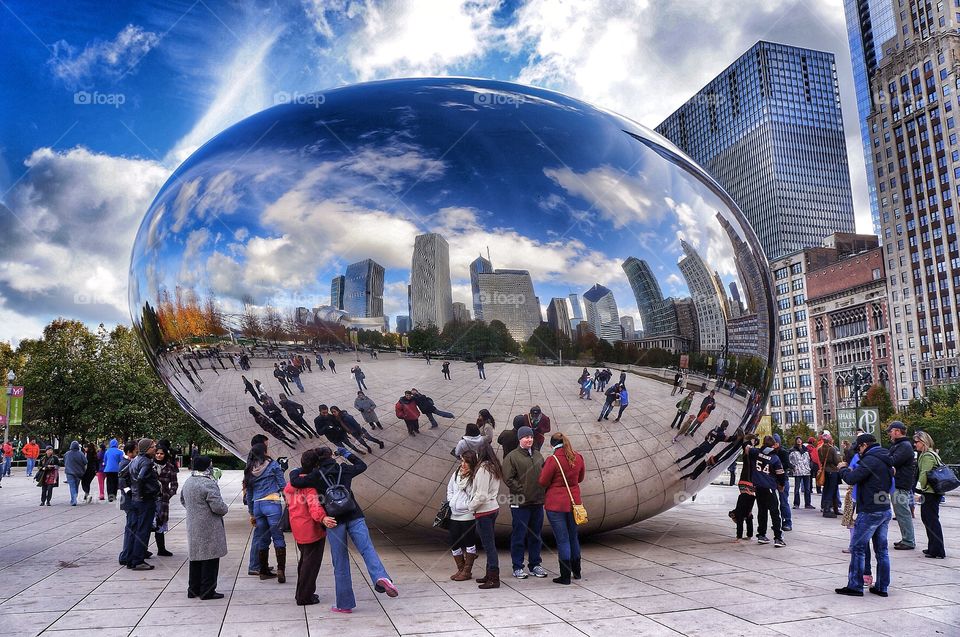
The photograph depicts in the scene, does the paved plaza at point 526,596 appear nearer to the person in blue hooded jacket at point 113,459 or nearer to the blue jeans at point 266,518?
the blue jeans at point 266,518

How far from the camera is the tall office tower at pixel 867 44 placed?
124 meters

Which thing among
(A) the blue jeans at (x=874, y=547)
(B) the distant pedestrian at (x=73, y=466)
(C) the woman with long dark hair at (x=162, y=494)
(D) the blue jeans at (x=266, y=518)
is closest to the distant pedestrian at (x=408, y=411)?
(D) the blue jeans at (x=266, y=518)

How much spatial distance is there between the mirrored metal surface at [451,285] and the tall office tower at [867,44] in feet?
435

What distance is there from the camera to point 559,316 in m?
6.51

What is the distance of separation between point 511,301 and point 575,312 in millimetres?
610

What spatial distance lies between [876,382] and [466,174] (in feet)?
392

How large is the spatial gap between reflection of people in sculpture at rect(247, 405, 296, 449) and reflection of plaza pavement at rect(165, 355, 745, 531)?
104 millimetres

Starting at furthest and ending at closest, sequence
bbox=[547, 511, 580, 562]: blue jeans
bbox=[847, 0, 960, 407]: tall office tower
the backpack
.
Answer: bbox=[847, 0, 960, 407]: tall office tower < bbox=[547, 511, 580, 562]: blue jeans < the backpack

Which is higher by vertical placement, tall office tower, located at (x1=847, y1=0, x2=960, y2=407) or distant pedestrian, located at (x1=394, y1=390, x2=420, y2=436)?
tall office tower, located at (x1=847, y1=0, x2=960, y2=407)

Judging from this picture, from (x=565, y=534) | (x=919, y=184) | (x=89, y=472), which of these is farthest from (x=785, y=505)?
(x=919, y=184)

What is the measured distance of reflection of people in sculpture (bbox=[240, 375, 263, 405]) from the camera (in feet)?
23.6

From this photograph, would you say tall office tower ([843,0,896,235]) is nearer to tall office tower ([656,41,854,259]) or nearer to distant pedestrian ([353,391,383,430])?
tall office tower ([656,41,854,259])

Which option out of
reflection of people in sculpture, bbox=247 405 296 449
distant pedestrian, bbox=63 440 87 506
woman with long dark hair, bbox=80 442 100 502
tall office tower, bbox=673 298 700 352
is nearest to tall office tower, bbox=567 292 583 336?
tall office tower, bbox=673 298 700 352

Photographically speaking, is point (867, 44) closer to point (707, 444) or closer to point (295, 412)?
point (707, 444)
